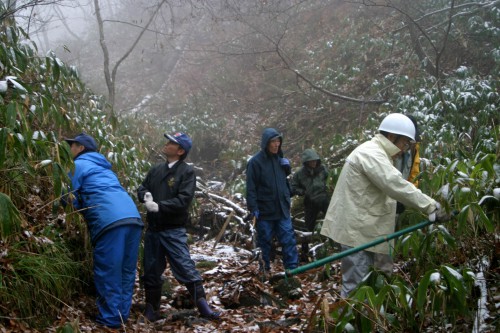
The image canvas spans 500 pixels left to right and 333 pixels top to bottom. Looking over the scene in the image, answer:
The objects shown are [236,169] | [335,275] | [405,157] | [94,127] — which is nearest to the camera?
[405,157]

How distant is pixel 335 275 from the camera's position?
21.3 ft

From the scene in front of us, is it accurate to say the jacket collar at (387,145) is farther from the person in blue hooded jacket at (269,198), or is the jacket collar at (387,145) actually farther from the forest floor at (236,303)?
the person in blue hooded jacket at (269,198)

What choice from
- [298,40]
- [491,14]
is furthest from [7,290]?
Answer: [298,40]

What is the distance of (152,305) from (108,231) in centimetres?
109

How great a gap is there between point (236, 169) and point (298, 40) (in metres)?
8.64

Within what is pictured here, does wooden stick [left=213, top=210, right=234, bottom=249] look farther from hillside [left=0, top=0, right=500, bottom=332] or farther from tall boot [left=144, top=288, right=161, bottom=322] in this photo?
tall boot [left=144, top=288, right=161, bottom=322]

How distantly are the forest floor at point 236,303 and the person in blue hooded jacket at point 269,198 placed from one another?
540 mm

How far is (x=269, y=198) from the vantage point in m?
6.88

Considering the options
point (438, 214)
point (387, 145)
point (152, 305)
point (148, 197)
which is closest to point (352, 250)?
point (438, 214)

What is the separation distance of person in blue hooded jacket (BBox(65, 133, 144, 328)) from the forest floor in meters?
0.21

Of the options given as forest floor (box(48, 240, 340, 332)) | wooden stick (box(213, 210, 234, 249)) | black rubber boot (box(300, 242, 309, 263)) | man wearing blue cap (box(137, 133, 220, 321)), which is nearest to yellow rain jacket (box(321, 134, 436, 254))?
forest floor (box(48, 240, 340, 332))

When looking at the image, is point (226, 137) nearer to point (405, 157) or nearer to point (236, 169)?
point (236, 169)

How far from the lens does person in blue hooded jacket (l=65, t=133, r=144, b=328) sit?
461 cm

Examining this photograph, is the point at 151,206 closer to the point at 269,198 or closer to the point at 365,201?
the point at 365,201
